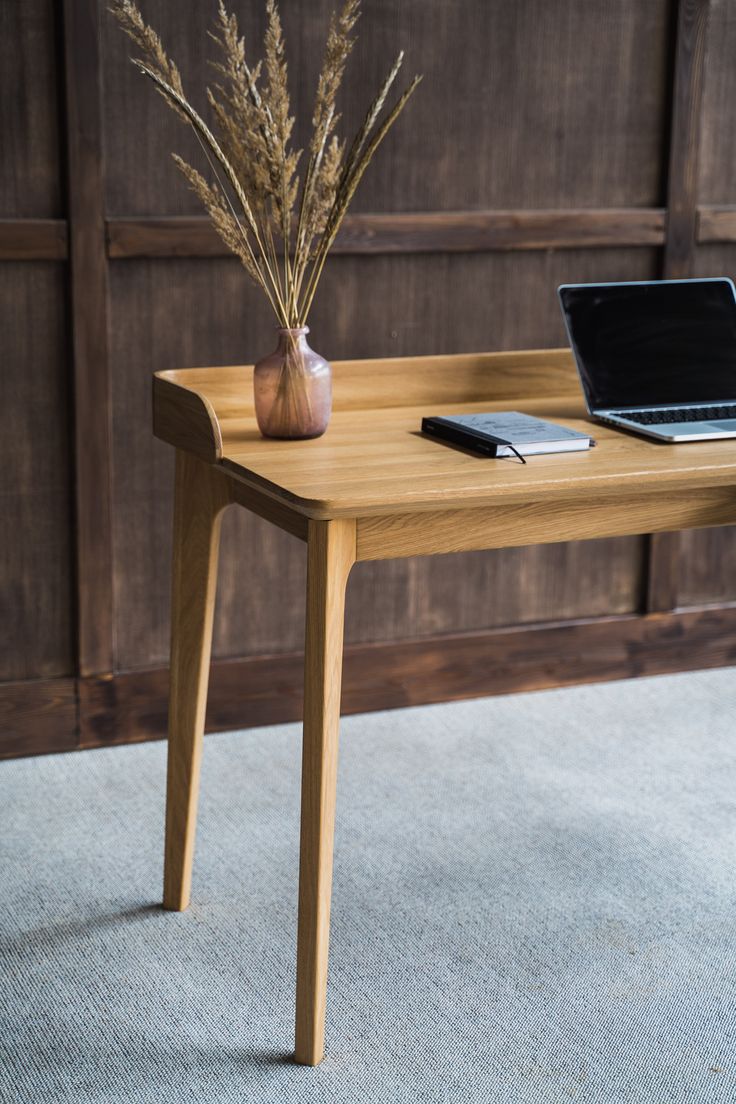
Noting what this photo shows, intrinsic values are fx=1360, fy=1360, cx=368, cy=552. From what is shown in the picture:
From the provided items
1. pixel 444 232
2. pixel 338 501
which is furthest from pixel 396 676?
pixel 338 501

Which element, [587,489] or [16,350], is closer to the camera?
[587,489]

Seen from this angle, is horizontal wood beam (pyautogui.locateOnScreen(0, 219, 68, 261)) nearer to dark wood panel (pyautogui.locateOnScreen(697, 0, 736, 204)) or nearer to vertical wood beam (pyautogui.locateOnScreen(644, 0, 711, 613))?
vertical wood beam (pyautogui.locateOnScreen(644, 0, 711, 613))

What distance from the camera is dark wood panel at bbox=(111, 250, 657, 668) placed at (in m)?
2.90

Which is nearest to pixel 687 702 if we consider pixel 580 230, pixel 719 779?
pixel 719 779

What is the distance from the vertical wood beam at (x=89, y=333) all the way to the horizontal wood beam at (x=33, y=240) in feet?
0.07

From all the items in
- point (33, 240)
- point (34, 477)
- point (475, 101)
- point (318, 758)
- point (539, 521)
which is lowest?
point (318, 758)

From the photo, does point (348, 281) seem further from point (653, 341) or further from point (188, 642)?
point (188, 642)

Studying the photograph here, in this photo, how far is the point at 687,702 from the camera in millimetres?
3301

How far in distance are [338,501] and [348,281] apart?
1.38 m

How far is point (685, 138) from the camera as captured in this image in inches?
126

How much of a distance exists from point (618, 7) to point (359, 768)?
5.91 feet

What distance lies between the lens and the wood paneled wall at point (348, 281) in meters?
2.76

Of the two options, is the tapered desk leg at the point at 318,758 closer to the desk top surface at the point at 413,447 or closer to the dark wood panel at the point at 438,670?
the desk top surface at the point at 413,447

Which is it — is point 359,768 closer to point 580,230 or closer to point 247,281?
point 247,281
